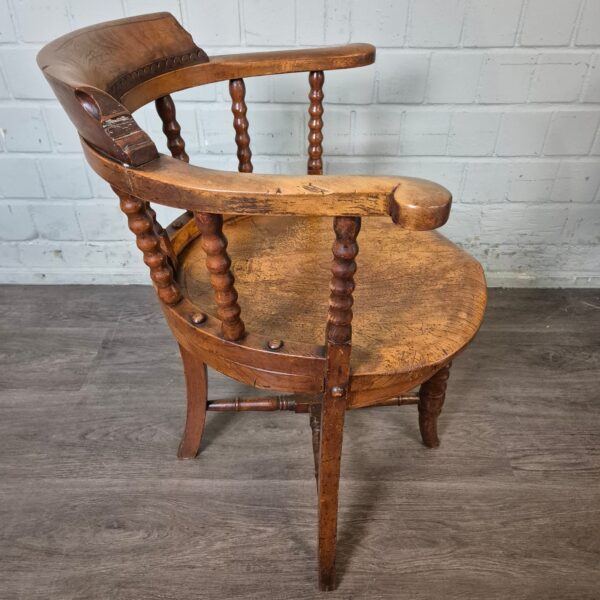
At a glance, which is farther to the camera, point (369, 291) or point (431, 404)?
point (431, 404)

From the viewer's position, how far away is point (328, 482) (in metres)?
0.95

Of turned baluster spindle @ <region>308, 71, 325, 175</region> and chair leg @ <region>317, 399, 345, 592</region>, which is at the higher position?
turned baluster spindle @ <region>308, 71, 325, 175</region>

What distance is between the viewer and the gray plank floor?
112cm

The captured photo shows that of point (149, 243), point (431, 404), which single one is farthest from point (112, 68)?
point (431, 404)

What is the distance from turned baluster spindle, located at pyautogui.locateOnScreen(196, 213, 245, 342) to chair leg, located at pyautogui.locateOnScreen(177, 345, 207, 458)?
1.04 feet

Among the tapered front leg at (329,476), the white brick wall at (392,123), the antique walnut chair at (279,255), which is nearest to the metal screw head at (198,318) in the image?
the antique walnut chair at (279,255)

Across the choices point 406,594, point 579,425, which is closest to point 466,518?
point 406,594

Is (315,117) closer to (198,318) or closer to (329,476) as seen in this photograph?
(198,318)

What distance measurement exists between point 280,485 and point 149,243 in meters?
0.74

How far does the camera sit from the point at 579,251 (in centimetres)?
185

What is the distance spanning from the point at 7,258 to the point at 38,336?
0.38 meters

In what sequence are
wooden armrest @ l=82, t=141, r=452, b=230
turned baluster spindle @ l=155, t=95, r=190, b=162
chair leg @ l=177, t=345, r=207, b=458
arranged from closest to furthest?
wooden armrest @ l=82, t=141, r=452, b=230
turned baluster spindle @ l=155, t=95, r=190, b=162
chair leg @ l=177, t=345, r=207, b=458

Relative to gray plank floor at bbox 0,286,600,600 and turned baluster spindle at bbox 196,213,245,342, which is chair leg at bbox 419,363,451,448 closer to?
gray plank floor at bbox 0,286,600,600

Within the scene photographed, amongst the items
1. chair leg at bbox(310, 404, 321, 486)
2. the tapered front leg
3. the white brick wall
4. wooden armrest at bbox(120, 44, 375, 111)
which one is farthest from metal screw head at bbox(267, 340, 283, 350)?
the white brick wall
